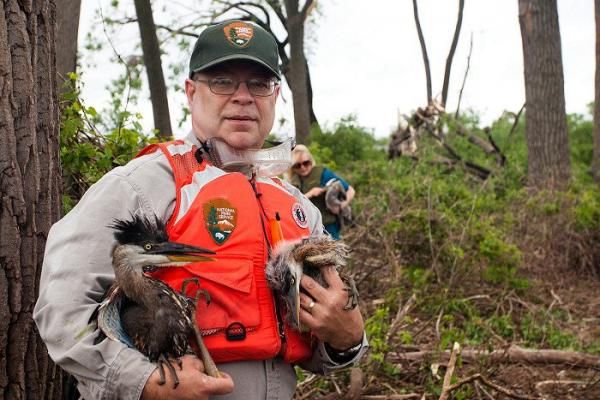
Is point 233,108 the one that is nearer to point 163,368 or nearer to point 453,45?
point 163,368

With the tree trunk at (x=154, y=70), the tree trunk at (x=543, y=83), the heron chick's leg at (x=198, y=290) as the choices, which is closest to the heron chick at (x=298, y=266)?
the heron chick's leg at (x=198, y=290)

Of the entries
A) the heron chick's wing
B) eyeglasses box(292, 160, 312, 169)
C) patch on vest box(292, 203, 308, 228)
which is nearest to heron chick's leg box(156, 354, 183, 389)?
the heron chick's wing

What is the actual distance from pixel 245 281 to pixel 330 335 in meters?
0.41

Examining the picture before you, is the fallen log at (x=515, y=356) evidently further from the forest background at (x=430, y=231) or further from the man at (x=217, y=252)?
the man at (x=217, y=252)

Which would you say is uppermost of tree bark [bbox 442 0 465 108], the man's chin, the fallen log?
tree bark [bbox 442 0 465 108]

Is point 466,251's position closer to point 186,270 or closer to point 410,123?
point 186,270

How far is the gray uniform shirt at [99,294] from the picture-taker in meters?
2.30

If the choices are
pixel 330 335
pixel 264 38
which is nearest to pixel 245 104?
pixel 264 38

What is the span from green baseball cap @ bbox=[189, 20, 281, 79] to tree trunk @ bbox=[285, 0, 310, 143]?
16.2 m

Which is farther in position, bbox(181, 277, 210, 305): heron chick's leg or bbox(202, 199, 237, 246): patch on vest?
bbox(202, 199, 237, 246): patch on vest

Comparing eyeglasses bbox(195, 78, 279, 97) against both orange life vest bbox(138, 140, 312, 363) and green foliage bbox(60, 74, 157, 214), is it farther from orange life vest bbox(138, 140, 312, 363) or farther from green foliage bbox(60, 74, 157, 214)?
green foliage bbox(60, 74, 157, 214)

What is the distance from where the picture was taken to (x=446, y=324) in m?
7.43

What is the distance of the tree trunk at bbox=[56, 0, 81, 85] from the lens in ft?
20.9

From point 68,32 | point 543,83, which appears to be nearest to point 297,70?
point 543,83
